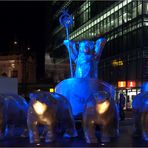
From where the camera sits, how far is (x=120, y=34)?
1976 inches

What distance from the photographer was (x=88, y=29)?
58.8 metres

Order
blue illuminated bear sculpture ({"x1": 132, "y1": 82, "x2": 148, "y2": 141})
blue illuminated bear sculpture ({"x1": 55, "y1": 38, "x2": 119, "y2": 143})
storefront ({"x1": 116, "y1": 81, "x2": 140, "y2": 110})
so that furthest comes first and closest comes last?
1. storefront ({"x1": 116, "y1": 81, "x2": 140, "y2": 110})
2. blue illuminated bear sculpture ({"x1": 55, "y1": 38, "x2": 119, "y2": 143})
3. blue illuminated bear sculpture ({"x1": 132, "y1": 82, "x2": 148, "y2": 141})

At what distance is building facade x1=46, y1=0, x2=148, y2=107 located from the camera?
4441 centimetres

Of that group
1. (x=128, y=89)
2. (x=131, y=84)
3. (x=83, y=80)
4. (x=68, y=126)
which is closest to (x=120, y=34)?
(x=128, y=89)

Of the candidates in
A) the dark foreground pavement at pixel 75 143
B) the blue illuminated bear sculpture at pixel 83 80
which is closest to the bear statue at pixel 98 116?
the dark foreground pavement at pixel 75 143

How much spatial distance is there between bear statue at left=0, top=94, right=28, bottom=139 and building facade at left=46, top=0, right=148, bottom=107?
29.2 meters

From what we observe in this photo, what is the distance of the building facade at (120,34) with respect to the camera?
4441 cm

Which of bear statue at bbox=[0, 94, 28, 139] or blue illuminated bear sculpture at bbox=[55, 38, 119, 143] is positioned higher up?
blue illuminated bear sculpture at bbox=[55, 38, 119, 143]

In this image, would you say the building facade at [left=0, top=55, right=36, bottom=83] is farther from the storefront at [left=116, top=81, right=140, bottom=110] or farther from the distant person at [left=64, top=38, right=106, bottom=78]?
the distant person at [left=64, top=38, right=106, bottom=78]

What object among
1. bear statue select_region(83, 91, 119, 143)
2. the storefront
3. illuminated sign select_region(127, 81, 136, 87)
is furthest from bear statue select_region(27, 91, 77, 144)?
illuminated sign select_region(127, 81, 136, 87)

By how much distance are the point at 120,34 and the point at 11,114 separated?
3840cm

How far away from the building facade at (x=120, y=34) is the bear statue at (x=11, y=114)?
29234 mm

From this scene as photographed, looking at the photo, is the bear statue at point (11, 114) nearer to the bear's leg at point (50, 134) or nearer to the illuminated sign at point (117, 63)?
the bear's leg at point (50, 134)

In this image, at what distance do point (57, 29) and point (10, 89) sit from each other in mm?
56985
